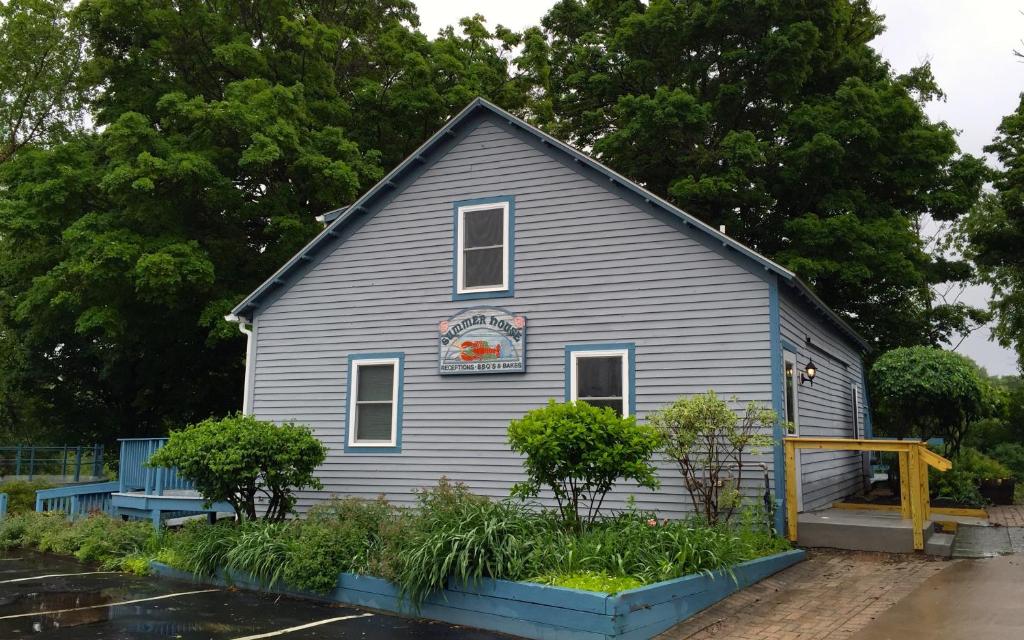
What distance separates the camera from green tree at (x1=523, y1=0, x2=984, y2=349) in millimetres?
22594

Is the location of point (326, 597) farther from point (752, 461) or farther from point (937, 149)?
point (937, 149)

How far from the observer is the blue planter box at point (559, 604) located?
22.8 ft

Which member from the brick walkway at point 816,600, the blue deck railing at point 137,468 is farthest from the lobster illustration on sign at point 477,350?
the blue deck railing at point 137,468

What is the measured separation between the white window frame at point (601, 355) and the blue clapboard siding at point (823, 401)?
233 cm

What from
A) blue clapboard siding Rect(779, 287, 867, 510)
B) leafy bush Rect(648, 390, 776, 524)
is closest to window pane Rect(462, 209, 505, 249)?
leafy bush Rect(648, 390, 776, 524)

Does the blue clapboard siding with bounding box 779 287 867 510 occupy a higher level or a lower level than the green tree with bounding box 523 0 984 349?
lower

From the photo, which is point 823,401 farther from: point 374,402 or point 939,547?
point 374,402

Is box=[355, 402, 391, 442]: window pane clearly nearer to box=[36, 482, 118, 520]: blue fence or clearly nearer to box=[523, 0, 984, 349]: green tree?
box=[36, 482, 118, 520]: blue fence

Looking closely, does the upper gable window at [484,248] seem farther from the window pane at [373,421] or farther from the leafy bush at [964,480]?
the leafy bush at [964,480]

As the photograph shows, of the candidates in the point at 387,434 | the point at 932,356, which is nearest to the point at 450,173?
the point at 387,434

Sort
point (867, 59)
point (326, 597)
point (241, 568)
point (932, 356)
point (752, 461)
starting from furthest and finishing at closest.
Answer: point (867, 59) < point (932, 356) < point (752, 461) < point (241, 568) < point (326, 597)

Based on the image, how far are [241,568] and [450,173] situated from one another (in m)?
7.15

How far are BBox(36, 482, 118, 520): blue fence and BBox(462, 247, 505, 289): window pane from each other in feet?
31.1

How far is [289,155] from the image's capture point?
20.1 m
